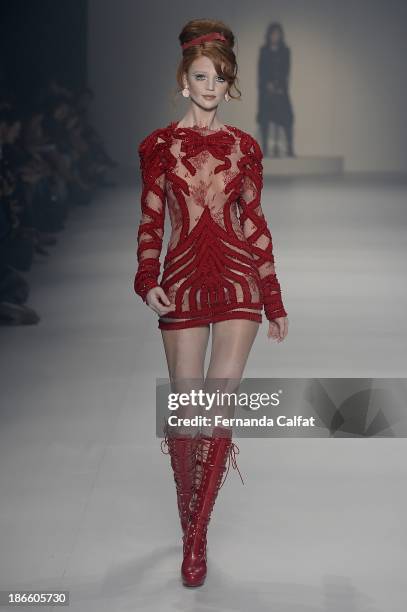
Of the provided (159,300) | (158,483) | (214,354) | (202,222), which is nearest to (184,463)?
(214,354)

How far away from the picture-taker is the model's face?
8.55 ft

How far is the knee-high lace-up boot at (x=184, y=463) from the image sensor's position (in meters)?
2.69

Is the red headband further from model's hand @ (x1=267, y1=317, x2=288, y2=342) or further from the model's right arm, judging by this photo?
model's hand @ (x1=267, y1=317, x2=288, y2=342)

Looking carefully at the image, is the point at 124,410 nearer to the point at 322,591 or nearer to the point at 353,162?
the point at 322,591

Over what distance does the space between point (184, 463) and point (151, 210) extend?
0.51 m

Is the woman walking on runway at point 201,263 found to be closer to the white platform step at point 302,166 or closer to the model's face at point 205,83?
the model's face at point 205,83

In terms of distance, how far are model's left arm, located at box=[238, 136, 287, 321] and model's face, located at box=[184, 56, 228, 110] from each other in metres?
0.12

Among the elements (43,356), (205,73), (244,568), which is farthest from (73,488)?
(43,356)

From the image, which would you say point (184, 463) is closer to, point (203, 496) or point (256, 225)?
point (203, 496)

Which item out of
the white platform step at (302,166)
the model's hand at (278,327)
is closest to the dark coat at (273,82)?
the white platform step at (302,166)

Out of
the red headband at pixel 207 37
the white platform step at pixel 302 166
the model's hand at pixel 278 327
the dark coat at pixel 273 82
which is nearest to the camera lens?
the red headband at pixel 207 37

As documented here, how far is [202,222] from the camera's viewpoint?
104 inches

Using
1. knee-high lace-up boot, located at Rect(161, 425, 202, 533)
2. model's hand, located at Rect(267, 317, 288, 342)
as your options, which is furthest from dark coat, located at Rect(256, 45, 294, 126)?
knee-high lace-up boot, located at Rect(161, 425, 202, 533)

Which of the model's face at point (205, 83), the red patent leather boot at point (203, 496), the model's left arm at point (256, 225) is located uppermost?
the model's face at point (205, 83)
